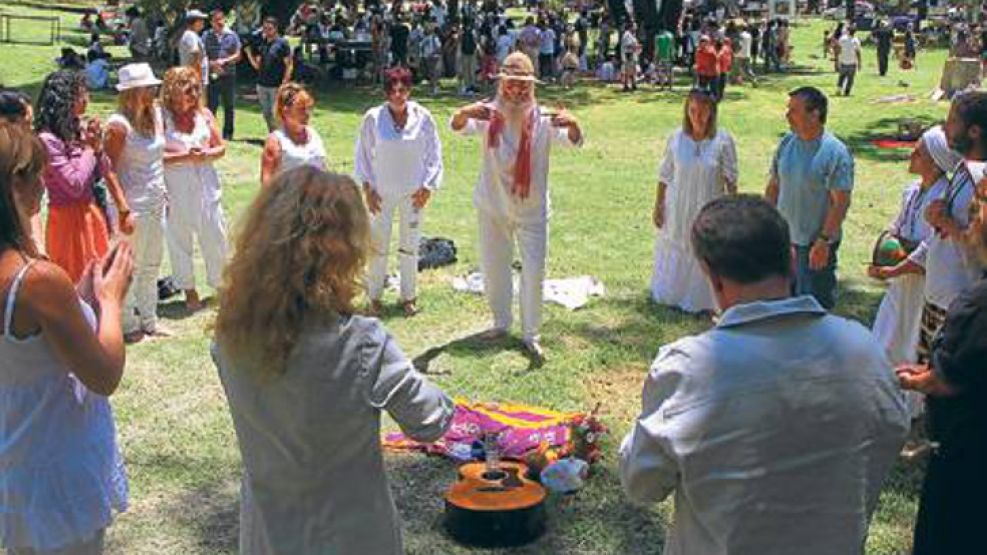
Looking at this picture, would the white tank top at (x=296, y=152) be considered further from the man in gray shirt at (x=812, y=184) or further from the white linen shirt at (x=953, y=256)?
the white linen shirt at (x=953, y=256)

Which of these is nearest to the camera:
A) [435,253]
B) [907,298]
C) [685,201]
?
[907,298]

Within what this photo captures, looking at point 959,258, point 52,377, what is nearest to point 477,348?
point 959,258

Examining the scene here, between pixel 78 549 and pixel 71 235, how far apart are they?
4.21 metres

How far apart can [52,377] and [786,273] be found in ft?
6.64

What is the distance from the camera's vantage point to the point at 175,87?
8.34 meters

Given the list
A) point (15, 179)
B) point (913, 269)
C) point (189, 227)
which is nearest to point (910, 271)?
point (913, 269)

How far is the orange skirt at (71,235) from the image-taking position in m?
7.13

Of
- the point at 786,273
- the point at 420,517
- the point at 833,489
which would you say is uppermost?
the point at 786,273

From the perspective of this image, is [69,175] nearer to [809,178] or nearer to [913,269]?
[809,178]

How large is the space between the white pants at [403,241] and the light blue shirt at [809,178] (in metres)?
2.73

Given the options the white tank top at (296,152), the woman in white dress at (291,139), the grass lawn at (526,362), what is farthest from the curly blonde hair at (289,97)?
the grass lawn at (526,362)

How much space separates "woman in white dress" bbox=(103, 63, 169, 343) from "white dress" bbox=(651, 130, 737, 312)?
3876 mm

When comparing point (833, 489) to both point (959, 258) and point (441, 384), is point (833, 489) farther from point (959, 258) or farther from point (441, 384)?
point (441, 384)

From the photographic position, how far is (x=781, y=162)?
7668 millimetres
